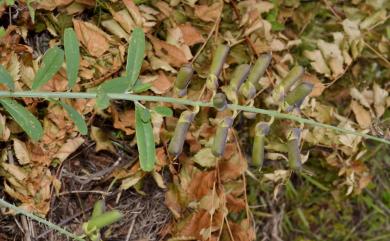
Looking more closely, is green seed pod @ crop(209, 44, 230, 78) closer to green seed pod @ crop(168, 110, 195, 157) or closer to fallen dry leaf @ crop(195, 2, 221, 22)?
green seed pod @ crop(168, 110, 195, 157)

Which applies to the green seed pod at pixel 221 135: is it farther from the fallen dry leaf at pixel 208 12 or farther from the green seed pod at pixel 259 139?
the fallen dry leaf at pixel 208 12

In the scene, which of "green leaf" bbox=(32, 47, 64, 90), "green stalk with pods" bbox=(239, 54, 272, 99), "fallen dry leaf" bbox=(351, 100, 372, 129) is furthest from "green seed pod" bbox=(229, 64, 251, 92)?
"fallen dry leaf" bbox=(351, 100, 372, 129)

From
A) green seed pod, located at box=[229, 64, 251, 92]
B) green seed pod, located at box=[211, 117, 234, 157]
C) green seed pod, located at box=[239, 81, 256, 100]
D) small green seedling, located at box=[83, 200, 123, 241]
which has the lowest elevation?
small green seedling, located at box=[83, 200, 123, 241]

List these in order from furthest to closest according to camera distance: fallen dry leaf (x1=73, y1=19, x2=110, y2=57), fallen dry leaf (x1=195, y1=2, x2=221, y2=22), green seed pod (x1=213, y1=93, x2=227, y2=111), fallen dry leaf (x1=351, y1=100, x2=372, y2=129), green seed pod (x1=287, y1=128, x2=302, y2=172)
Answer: fallen dry leaf (x1=351, y1=100, x2=372, y2=129), fallen dry leaf (x1=195, y1=2, x2=221, y2=22), fallen dry leaf (x1=73, y1=19, x2=110, y2=57), green seed pod (x1=287, y1=128, x2=302, y2=172), green seed pod (x1=213, y1=93, x2=227, y2=111)

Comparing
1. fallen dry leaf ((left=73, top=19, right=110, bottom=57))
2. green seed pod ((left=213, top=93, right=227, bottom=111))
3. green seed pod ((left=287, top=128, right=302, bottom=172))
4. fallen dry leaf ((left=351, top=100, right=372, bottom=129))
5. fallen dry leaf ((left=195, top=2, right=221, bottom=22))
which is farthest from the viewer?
fallen dry leaf ((left=351, top=100, right=372, bottom=129))

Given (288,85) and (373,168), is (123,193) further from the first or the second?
(373,168)

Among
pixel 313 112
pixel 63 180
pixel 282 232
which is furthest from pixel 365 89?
pixel 63 180

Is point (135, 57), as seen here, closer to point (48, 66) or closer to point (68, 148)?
point (48, 66)
